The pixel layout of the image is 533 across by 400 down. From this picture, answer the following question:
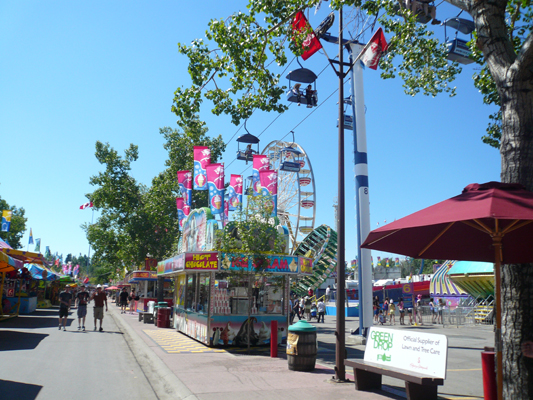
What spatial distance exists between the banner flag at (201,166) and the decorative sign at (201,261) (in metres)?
3.86

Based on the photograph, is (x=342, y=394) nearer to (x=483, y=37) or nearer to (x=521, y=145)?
(x=521, y=145)

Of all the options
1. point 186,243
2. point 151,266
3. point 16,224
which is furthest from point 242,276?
point 16,224

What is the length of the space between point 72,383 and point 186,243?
1190 cm

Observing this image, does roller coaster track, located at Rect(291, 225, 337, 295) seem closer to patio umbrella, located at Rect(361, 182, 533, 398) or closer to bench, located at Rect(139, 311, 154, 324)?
bench, located at Rect(139, 311, 154, 324)

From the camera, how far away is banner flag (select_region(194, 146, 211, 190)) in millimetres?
17797

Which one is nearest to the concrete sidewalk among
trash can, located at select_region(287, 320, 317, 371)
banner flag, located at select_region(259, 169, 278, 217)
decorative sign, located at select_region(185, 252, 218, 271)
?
trash can, located at select_region(287, 320, 317, 371)

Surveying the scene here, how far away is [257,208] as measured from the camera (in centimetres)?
1345

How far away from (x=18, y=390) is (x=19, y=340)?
7418mm

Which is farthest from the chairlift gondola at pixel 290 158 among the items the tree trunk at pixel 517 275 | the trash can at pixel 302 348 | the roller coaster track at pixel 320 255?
the tree trunk at pixel 517 275

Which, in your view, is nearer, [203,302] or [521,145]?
[521,145]

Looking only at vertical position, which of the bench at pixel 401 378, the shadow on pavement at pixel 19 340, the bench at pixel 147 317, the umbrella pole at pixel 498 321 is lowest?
the bench at pixel 147 317

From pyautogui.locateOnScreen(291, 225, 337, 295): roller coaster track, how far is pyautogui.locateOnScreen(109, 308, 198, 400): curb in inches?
778

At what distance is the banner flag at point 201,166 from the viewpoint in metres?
17.8

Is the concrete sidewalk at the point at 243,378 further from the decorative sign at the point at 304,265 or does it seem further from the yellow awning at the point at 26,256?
the yellow awning at the point at 26,256
